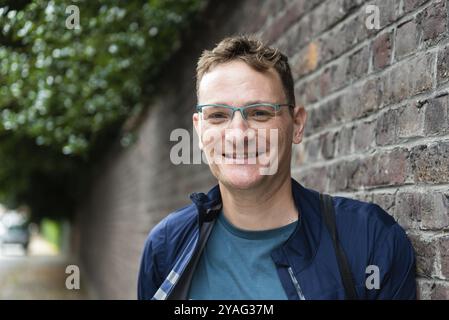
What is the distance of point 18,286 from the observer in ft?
52.5

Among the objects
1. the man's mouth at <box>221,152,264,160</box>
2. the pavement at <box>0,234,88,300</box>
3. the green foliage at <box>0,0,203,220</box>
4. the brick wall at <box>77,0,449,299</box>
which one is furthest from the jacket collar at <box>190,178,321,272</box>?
the pavement at <box>0,234,88,300</box>

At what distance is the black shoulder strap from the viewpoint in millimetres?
1714

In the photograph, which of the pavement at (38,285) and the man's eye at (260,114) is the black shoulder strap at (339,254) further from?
the pavement at (38,285)

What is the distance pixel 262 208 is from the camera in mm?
1953

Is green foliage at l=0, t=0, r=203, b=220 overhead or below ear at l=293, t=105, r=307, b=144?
overhead

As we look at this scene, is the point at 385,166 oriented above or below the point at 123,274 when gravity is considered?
above

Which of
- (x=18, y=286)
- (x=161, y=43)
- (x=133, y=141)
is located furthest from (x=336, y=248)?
(x=18, y=286)

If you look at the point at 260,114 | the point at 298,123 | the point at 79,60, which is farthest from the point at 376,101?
the point at 79,60

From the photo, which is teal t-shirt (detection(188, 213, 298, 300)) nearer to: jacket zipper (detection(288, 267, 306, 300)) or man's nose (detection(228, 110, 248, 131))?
jacket zipper (detection(288, 267, 306, 300))

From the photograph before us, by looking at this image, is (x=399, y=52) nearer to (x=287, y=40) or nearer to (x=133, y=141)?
(x=287, y=40)

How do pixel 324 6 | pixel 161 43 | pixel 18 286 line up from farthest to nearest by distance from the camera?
pixel 18 286 < pixel 161 43 < pixel 324 6

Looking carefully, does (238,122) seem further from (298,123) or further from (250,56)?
(298,123)
